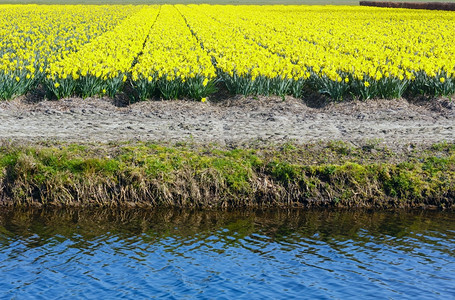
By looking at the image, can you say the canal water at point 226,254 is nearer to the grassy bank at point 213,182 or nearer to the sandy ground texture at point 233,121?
the grassy bank at point 213,182

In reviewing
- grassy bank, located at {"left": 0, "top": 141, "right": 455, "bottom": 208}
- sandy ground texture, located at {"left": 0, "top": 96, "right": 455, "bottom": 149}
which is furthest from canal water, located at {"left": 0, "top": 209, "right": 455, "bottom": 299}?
sandy ground texture, located at {"left": 0, "top": 96, "right": 455, "bottom": 149}

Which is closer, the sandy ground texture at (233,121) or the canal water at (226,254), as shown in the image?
the canal water at (226,254)

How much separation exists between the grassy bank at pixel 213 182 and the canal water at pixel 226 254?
0.26 m

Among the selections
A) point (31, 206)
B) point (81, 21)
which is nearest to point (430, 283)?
point (31, 206)

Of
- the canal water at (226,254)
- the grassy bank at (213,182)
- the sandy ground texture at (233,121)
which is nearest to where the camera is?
the canal water at (226,254)

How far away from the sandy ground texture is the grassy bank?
1319mm

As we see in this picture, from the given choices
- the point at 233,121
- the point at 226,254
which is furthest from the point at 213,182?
the point at 233,121

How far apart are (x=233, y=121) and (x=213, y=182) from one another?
3.65 m

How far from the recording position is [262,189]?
32.1 ft

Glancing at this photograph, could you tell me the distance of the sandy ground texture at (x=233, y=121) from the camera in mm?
11758

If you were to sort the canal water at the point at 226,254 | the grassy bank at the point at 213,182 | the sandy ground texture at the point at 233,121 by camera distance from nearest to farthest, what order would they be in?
the canal water at the point at 226,254, the grassy bank at the point at 213,182, the sandy ground texture at the point at 233,121

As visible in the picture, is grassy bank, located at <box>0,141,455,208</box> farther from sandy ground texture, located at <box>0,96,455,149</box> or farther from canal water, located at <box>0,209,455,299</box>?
sandy ground texture, located at <box>0,96,455,149</box>

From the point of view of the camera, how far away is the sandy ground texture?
11.8m

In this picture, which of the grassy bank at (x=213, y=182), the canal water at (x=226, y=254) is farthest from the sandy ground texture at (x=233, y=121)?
the canal water at (x=226, y=254)
